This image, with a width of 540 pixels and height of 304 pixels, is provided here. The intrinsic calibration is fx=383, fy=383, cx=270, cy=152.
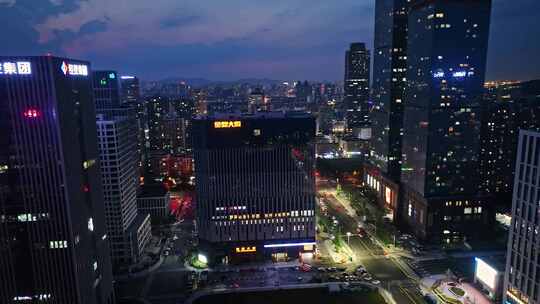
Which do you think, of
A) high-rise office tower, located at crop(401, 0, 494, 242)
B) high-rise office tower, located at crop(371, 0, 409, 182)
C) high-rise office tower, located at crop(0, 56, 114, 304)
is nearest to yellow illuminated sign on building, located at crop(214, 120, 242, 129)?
high-rise office tower, located at crop(0, 56, 114, 304)

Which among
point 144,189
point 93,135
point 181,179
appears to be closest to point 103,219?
point 93,135

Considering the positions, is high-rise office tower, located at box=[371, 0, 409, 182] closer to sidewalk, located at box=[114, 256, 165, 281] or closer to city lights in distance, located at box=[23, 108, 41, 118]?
sidewalk, located at box=[114, 256, 165, 281]

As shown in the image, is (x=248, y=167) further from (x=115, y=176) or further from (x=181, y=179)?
(x=181, y=179)

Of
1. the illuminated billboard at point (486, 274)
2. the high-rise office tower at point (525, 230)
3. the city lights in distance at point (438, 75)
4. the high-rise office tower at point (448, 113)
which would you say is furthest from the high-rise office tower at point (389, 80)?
the high-rise office tower at point (525, 230)

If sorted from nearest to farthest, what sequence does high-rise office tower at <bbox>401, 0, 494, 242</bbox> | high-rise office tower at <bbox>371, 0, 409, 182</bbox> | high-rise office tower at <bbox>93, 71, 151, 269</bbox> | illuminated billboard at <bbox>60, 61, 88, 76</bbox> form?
1. illuminated billboard at <bbox>60, 61, 88, 76</bbox>
2. high-rise office tower at <bbox>93, 71, 151, 269</bbox>
3. high-rise office tower at <bbox>401, 0, 494, 242</bbox>
4. high-rise office tower at <bbox>371, 0, 409, 182</bbox>

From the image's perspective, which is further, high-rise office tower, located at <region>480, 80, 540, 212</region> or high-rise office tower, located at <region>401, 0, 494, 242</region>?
high-rise office tower, located at <region>480, 80, 540, 212</region>

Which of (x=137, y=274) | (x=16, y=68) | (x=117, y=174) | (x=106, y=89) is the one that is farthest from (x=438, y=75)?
(x=16, y=68)
